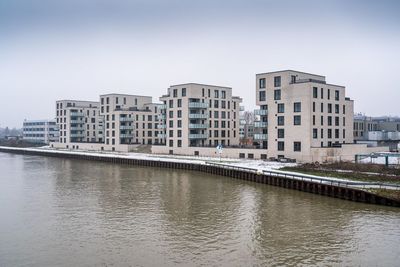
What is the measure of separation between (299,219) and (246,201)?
30.7ft

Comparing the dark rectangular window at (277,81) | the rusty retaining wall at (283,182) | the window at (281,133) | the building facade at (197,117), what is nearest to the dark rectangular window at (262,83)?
the dark rectangular window at (277,81)

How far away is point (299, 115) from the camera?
240ft

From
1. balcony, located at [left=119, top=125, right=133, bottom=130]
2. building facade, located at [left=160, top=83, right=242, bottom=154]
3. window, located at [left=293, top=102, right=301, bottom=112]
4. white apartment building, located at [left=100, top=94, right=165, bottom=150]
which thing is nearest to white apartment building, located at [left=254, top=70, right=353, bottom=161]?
window, located at [left=293, top=102, right=301, bottom=112]

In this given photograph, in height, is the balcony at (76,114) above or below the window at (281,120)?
above

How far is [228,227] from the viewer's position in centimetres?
3278

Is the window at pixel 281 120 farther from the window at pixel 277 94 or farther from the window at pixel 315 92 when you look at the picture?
the window at pixel 315 92

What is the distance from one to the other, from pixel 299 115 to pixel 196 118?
30589 millimetres

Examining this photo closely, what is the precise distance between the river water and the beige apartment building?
44.9 meters

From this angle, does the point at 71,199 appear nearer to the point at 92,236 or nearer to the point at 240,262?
the point at 92,236

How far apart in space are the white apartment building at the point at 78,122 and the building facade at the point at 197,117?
172 ft

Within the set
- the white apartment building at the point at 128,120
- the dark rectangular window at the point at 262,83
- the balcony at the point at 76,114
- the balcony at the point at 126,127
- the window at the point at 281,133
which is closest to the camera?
the window at the point at 281,133

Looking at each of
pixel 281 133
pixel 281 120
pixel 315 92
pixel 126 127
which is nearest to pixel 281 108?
pixel 281 120

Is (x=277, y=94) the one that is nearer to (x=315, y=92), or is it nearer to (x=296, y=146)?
(x=315, y=92)

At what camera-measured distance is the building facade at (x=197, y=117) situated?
9694 centimetres
